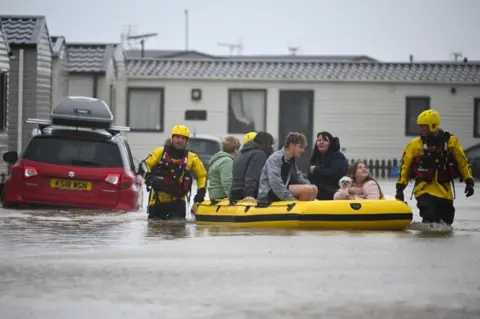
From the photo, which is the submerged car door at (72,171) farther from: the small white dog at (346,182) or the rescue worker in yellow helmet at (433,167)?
the rescue worker in yellow helmet at (433,167)

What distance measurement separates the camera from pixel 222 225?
57.7 ft

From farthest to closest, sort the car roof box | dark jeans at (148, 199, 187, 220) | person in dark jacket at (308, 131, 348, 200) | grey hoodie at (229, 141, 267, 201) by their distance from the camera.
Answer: the car roof box
dark jeans at (148, 199, 187, 220)
person in dark jacket at (308, 131, 348, 200)
grey hoodie at (229, 141, 267, 201)

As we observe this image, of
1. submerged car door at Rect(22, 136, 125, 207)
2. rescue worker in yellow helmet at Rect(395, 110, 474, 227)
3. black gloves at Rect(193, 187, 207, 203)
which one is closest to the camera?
rescue worker in yellow helmet at Rect(395, 110, 474, 227)

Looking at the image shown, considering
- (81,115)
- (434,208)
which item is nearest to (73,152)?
(81,115)

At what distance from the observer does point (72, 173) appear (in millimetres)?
19812

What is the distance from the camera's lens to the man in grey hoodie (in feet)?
55.8

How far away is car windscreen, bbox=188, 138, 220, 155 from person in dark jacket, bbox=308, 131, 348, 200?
21224 mm

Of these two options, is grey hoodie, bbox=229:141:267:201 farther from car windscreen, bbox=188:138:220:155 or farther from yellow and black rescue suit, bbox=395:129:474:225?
car windscreen, bbox=188:138:220:155

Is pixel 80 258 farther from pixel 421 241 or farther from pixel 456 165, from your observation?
pixel 456 165

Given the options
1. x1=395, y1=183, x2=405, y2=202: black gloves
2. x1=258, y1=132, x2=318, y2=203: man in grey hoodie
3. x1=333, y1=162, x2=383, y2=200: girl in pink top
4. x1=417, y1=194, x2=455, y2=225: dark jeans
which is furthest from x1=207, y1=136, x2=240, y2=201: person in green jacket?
x1=417, y1=194, x2=455, y2=225: dark jeans

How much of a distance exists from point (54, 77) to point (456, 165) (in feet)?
63.3

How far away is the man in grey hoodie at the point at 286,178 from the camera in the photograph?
669 inches

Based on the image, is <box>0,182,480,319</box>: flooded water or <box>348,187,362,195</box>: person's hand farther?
<box>348,187,362,195</box>: person's hand

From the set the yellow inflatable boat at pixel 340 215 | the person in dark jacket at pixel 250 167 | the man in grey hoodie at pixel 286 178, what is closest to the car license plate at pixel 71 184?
the person in dark jacket at pixel 250 167
